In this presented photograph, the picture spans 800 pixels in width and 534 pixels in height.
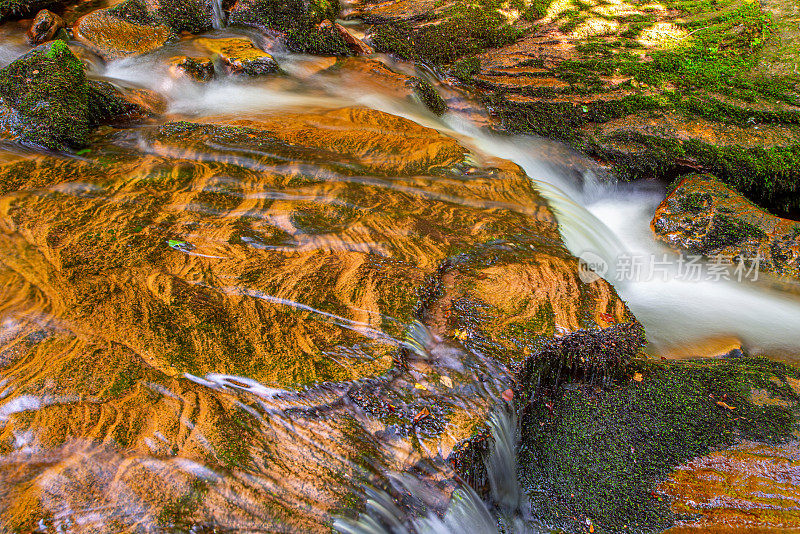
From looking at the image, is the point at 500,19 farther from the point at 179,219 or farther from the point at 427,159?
the point at 179,219

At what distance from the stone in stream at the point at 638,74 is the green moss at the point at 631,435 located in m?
3.84

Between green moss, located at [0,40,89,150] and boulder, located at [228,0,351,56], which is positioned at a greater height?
boulder, located at [228,0,351,56]

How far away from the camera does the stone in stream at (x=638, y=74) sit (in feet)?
20.0

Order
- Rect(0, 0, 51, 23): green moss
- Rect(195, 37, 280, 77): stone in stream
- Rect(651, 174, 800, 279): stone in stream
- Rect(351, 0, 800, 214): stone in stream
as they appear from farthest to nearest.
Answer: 1. Rect(0, 0, 51, 23): green moss
2. Rect(195, 37, 280, 77): stone in stream
3. Rect(351, 0, 800, 214): stone in stream
4. Rect(651, 174, 800, 279): stone in stream

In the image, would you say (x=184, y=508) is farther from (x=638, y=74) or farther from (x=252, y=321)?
(x=638, y=74)

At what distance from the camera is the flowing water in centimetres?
216

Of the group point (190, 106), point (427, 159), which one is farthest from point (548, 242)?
point (190, 106)

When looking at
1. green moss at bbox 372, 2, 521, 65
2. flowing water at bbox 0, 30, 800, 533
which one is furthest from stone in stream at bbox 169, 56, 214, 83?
green moss at bbox 372, 2, 521, 65

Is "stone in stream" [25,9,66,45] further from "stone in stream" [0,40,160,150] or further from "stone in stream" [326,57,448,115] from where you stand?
"stone in stream" [326,57,448,115]

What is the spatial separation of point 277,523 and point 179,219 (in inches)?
102

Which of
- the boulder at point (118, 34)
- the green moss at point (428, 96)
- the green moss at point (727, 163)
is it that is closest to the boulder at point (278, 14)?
the boulder at point (118, 34)

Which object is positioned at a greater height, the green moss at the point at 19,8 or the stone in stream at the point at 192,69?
the green moss at the point at 19,8

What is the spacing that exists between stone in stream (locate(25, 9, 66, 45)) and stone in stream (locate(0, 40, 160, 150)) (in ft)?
7.16

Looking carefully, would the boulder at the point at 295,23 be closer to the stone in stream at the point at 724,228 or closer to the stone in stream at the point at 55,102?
the stone in stream at the point at 55,102
